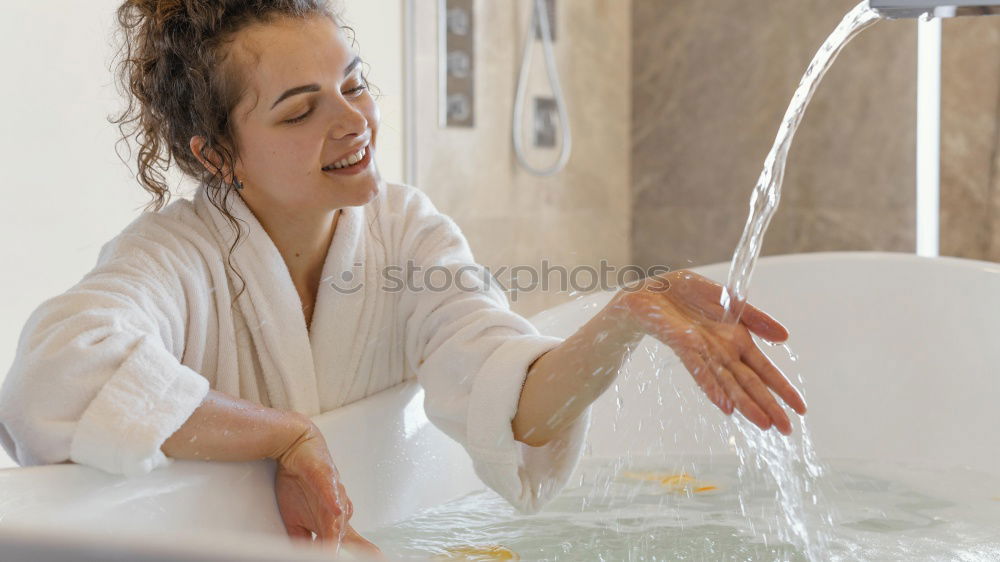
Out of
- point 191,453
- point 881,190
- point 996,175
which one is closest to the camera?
point 191,453

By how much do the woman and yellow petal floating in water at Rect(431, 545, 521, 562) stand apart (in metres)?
0.09

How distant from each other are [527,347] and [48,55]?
1.13 m

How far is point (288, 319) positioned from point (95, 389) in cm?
31

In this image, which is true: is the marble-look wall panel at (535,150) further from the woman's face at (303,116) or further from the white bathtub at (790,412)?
the woman's face at (303,116)

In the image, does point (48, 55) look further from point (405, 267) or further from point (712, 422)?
point (712, 422)

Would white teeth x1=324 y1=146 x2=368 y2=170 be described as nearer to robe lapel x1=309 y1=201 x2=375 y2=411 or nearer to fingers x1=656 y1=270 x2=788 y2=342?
robe lapel x1=309 y1=201 x2=375 y2=411

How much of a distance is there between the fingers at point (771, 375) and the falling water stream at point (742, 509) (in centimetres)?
5

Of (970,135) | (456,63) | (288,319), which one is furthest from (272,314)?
(970,135)

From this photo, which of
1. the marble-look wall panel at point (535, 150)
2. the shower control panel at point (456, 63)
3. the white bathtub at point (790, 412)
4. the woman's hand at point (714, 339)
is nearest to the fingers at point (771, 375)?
the woman's hand at point (714, 339)

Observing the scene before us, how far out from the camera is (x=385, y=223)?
4.71 feet

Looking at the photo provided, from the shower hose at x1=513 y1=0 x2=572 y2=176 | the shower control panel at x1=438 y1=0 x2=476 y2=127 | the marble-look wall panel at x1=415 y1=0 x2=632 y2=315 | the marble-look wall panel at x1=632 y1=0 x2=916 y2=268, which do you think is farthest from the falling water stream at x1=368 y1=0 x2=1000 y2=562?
the marble-look wall panel at x1=632 y1=0 x2=916 y2=268

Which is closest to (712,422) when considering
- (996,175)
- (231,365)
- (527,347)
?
(527,347)

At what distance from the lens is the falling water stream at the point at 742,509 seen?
A: 120 cm

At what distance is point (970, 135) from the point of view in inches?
118
